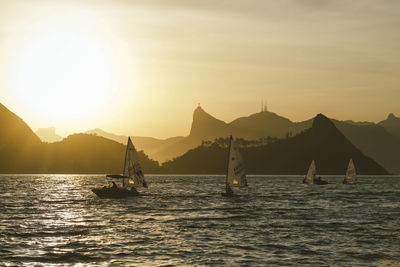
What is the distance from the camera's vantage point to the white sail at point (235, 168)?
9869 cm

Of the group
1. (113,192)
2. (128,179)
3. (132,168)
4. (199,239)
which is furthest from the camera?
(128,179)

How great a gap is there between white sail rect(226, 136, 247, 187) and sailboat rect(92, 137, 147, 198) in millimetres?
16684

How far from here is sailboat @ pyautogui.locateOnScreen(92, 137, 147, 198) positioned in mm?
97750

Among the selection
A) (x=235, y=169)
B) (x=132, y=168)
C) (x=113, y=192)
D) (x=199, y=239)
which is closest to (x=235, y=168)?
(x=235, y=169)

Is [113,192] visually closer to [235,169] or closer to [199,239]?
[235,169]

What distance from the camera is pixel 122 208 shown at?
275 feet

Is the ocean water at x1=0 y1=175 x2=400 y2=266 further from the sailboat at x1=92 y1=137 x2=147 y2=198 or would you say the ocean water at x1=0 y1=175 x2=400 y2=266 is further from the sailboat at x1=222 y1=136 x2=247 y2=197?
the sailboat at x1=222 y1=136 x2=247 y2=197

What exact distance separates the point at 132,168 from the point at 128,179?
3043mm

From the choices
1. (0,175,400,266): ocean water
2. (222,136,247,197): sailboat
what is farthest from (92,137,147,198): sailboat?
Result: (0,175,400,266): ocean water

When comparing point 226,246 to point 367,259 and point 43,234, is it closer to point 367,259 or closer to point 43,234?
point 367,259

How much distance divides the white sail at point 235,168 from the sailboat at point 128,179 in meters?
16.7

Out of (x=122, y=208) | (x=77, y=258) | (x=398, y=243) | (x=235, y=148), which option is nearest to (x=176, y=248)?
(x=77, y=258)

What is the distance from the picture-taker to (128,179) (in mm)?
105438

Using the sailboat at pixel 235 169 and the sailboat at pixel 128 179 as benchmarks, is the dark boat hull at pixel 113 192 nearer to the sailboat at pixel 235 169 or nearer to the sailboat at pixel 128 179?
the sailboat at pixel 128 179
